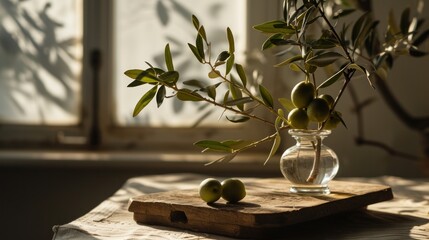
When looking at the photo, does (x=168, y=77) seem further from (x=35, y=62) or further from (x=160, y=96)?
(x=35, y=62)

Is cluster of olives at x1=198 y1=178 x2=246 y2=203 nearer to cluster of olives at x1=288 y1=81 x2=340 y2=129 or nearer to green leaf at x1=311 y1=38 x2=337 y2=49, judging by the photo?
cluster of olives at x1=288 y1=81 x2=340 y2=129

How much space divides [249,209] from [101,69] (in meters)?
1.58

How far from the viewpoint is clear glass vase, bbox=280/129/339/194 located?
4.04ft

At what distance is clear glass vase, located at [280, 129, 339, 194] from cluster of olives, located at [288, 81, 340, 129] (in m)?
0.02

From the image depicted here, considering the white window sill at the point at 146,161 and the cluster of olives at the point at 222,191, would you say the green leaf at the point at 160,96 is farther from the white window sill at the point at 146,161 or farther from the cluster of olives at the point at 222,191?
the white window sill at the point at 146,161

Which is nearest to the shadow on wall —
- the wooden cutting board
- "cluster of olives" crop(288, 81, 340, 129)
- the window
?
the window

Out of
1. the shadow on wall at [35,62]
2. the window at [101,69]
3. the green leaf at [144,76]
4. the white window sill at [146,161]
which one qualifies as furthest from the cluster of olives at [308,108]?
the shadow on wall at [35,62]

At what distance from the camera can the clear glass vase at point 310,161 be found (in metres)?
1.23

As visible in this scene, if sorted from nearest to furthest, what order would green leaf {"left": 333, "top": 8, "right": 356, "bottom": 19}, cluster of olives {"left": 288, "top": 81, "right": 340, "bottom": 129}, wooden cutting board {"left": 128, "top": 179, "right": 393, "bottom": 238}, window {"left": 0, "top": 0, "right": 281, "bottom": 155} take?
wooden cutting board {"left": 128, "top": 179, "right": 393, "bottom": 238}, cluster of olives {"left": 288, "top": 81, "right": 340, "bottom": 129}, green leaf {"left": 333, "top": 8, "right": 356, "bottom": 19}, window {"left": 0, "top": 0, "right": 281, "bottom": 155}

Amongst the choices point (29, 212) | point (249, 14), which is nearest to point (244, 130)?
point (249, 14)

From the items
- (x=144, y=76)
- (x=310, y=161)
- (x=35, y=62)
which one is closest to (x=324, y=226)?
(x=310, y=161)

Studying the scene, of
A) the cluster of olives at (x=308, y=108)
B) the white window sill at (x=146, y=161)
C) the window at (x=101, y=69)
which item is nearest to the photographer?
the cluster of olives at (x=308, y=108)

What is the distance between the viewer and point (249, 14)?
249 centimetres

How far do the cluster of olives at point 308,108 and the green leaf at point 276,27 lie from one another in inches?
3.7
